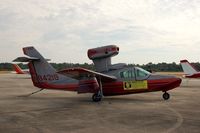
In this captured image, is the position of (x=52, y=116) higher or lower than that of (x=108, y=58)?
lower

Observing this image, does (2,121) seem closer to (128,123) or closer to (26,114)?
(26,114)

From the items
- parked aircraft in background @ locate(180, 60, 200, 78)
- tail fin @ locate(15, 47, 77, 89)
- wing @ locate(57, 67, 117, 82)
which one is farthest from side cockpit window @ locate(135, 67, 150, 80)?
parked aircraft in background @ locate(180, 60, 200, 78)

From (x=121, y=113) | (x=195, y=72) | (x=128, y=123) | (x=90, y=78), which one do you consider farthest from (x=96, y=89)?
(x=195, y=72)

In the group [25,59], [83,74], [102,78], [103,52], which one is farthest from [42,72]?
[103,52]

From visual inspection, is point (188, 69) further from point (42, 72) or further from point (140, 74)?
point (42, 72)

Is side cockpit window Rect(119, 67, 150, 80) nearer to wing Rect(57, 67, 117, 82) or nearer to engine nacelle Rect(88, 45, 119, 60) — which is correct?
wing Rect(57, 67, 117, 82)

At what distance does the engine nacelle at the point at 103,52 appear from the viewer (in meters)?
19.4

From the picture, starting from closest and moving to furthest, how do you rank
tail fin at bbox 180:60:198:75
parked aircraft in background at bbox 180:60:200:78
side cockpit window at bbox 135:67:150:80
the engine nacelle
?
side cockpit window at bbox 135:67:150:80 → the engine nacelle → parked aircraft in background at bbox 180:60:200:78 → tail fin at bbox 180:60:198:75

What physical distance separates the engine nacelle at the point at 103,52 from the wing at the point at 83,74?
1555mm

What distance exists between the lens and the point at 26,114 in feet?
42.7

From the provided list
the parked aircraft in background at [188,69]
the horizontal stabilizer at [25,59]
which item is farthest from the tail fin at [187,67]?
the horizontal stabilizer at [25,59]

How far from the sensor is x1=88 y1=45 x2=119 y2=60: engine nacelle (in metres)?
19.4

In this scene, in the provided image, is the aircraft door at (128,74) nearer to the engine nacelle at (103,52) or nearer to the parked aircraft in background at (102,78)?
the parked aircraft in background at (102,78)

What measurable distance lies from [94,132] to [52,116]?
3.63 meters
